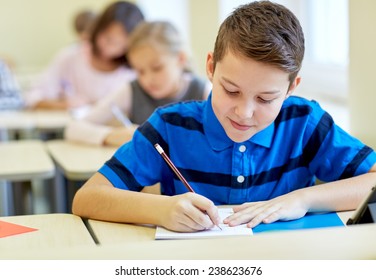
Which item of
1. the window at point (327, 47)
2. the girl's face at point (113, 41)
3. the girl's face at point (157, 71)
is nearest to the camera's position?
the window at point (327, 47)

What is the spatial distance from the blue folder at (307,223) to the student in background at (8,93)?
2.55 metres

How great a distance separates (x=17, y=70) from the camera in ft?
20.9

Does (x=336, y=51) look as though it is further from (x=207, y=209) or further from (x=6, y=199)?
(x=6, y=199)

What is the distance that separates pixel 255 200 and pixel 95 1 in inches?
218

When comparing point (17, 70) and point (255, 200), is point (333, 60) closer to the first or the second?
point (255, 200)

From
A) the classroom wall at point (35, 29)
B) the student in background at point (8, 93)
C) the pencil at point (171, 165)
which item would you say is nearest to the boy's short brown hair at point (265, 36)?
the pencil at point (171, 165)

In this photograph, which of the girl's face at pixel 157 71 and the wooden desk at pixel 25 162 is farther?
the girl's face at pixel 157 71

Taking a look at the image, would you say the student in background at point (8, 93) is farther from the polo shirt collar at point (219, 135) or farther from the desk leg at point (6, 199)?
the polo shirt collar at point (219, 135)

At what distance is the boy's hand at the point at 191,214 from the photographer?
1264 millimetres

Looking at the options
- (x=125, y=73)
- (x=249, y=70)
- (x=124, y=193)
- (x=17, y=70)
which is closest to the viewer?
(x=249, y=70)

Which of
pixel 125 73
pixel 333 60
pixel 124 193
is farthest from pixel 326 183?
pixel 125 73

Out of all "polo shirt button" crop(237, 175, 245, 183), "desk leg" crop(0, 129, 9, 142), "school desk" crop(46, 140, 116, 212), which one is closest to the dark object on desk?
"polo shirt button" crop(237, 175, 245, 183)

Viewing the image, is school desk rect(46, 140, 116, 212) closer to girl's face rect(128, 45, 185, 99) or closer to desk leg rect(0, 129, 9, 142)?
girl's face rect(128, 45, 185, 99)

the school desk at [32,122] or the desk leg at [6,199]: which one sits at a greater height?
the school desk at [32,122]
